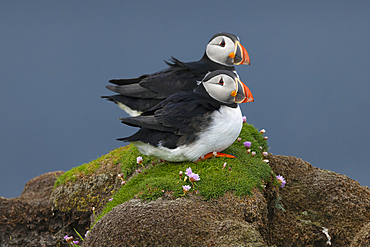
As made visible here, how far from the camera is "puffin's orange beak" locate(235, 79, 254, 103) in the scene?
263 inches

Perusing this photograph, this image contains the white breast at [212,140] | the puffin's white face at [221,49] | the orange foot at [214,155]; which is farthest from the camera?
the puffin's white face at [221,49]

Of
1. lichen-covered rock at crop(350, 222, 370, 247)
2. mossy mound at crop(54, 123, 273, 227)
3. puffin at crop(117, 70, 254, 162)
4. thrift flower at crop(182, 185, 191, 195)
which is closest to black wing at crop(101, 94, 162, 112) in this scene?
mossy mound at crop(54, 123, 273, 227)

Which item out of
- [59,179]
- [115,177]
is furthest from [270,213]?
[59,179]

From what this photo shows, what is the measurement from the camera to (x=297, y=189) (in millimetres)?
8219

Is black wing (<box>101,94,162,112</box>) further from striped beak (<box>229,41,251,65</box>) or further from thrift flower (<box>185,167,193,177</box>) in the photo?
thrift flower (<box>185,167,193,177</box>)

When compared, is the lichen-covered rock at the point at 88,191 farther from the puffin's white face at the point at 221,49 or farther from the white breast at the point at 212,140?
the puffin's white face at the point at 221,49

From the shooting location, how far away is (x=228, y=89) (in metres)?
6.73

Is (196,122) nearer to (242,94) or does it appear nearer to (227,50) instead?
(242,94)

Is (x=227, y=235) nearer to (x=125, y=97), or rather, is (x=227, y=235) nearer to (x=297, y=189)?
(x=297, y=189)

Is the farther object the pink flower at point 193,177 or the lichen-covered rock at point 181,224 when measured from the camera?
the pink flower at point 193,177

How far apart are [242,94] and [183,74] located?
1.74m

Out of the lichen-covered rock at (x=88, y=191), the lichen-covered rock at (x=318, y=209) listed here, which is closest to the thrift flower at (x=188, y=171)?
the lichen-covered rock at (x=318, y=209)

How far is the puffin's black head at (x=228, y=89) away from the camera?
6695 mm

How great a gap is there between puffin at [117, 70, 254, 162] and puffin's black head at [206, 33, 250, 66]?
1.38 metres
